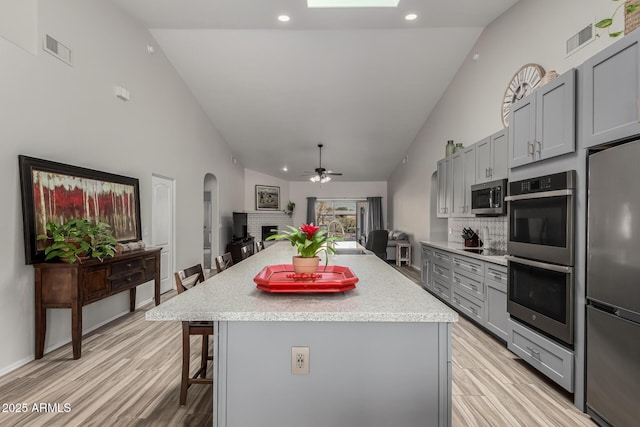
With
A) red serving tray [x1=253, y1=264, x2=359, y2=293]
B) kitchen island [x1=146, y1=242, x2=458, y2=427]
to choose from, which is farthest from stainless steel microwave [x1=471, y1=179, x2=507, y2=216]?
kitchen island [x1=146, y1=242, x2=458, y2=427]

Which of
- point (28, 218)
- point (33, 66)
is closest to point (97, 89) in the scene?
point (33, 66)

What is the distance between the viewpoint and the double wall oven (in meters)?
2.22

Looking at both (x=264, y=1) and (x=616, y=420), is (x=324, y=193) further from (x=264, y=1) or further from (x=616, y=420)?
(x=616, y=420)

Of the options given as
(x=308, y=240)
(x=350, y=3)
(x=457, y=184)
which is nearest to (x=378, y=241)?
(x=457, y=184)

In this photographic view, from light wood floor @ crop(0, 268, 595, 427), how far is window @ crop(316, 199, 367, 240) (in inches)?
352

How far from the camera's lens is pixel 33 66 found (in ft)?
9.57

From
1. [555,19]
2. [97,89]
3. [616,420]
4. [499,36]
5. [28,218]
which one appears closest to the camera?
[616,420]

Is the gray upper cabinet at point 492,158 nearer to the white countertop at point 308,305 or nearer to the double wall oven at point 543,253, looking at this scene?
the double wall oven at point 543,253

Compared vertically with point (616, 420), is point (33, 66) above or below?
above

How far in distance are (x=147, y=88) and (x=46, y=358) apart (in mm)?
3505

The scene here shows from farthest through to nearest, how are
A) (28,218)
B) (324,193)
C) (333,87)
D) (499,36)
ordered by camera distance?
(324,193) → (333,87) → (499,36) → (28,218)

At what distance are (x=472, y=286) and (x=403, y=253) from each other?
16.1 ft

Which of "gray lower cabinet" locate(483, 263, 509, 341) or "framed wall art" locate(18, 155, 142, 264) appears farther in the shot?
"gray lower cabinet" locate(483, 263, 509, 341)

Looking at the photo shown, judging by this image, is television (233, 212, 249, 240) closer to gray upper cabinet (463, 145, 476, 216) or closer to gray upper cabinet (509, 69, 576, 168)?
gray upper cabinet (463, 145, 476, 216)
